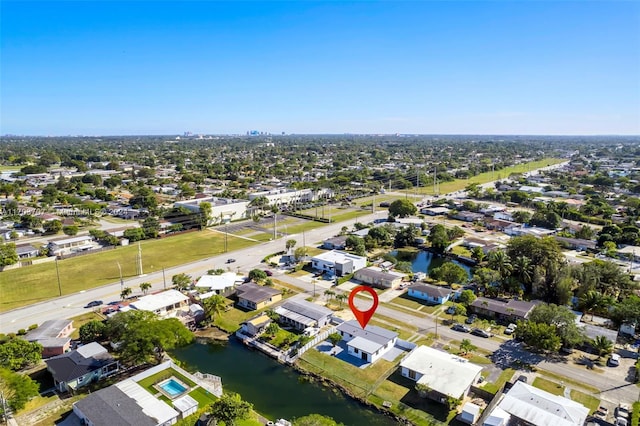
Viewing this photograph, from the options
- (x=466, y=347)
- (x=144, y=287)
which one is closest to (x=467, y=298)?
(x=466, y=347)

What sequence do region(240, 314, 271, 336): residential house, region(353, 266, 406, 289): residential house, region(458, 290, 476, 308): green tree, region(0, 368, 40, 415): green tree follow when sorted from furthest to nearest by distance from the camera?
region(353, 266, 406, 289): residential house < region(458, 290, 476, 308): green tree < region(240, 314, 271, 336): residential house < region(0, 368, 40, 415): green tree

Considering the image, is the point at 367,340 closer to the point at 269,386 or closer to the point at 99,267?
the point at 269,386

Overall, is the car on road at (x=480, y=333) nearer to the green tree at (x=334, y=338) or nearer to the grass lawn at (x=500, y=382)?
the grass lawn at (x=500, y=382)

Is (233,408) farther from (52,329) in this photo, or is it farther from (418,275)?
(418,275)

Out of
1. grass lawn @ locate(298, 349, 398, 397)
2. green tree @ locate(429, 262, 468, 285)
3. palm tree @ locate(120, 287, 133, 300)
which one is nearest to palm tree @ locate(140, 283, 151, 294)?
palm tree @ locate(120, 287, 133, 300)

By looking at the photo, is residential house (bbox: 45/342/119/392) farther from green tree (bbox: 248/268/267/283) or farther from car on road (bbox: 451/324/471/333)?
car on road (bbox: 451/324/471/333)

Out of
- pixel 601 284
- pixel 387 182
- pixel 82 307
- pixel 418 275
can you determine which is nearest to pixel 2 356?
pixel 82 307

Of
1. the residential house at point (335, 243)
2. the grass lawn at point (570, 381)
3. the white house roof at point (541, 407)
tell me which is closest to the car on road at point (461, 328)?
the grass lawn at point (570, 381)
